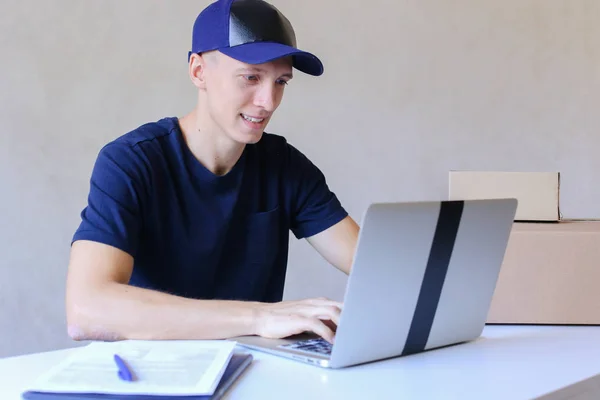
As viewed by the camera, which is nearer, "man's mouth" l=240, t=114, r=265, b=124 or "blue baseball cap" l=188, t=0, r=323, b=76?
"blue baseball cap" l=188, t=0, r=323, b=76

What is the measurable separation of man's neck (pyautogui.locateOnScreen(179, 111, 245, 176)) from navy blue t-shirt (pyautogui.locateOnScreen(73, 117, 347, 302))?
23 millimetres

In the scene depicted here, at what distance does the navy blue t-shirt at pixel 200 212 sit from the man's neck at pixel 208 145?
2 centimetres

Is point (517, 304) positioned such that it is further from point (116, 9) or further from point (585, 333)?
point (116, 9)

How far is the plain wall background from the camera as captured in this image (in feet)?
6.86

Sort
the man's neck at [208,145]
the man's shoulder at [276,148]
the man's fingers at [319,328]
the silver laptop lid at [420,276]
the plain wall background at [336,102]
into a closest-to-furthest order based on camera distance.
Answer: the silver laptop lid at [420,276] → the man's fingers at [319,328] → the man's neck at [208,145] → the man's shoulder at [276,148] → the plain wall background at [336,102]

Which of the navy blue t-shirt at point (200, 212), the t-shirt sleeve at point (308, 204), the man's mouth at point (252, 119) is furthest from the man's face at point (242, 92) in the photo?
the t-shirt sleeve at point (308, 204)

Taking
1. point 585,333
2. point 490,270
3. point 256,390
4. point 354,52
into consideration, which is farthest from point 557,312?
point 354,52

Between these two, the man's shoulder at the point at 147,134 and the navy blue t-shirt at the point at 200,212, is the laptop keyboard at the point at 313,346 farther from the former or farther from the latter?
the man's shoulder at the point at 147,134

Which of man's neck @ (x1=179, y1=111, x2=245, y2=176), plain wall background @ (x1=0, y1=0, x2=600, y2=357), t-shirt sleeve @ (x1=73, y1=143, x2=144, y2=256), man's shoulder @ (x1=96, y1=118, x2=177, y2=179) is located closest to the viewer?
t-shirt sleeve @ (x1=73, y1=143, x2=144, y2=256)

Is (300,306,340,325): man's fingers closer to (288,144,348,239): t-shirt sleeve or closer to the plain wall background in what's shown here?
(288,144,348,239): t-shirt sleeve

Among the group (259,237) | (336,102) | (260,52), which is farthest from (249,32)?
(336,102)

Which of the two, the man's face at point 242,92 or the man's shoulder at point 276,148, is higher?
the man's face at point 242,92

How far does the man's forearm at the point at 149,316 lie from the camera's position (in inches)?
37.3

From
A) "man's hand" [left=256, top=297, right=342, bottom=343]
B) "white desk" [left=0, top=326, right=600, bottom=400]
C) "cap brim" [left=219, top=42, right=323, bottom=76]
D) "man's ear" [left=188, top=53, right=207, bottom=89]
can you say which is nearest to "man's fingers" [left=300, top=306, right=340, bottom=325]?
"man's hand" [left=256, top=297, right=342, bottom=343]
